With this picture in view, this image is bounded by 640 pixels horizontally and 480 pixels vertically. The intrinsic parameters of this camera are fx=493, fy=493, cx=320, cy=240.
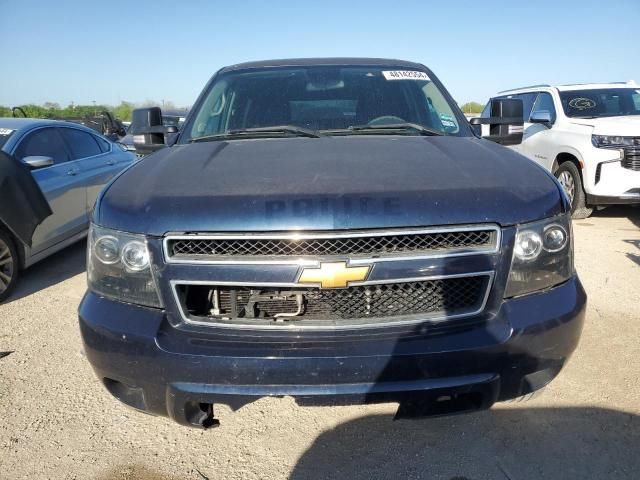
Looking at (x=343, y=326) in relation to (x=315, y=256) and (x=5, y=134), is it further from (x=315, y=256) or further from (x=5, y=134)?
(x=5, y=134)

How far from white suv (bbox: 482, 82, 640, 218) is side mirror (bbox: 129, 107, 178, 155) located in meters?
5.30

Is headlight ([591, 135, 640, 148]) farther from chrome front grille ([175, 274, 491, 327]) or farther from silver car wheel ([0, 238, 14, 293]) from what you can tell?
silver car wheel ([0, 238, 14, 293])

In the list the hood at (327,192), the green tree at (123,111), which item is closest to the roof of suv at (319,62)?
the hood at (327,192)

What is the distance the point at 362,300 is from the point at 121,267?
0.97 metres

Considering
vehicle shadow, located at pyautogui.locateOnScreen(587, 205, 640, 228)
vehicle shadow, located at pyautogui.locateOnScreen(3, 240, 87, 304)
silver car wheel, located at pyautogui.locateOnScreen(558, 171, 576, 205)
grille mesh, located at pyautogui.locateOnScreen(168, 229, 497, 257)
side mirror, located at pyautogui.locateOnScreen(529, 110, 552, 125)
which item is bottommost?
vehicle shadow, located at pyautogui.locateOnScreen(587, 205, 640, 228)

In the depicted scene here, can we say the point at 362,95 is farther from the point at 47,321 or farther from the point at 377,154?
the point at 47,321

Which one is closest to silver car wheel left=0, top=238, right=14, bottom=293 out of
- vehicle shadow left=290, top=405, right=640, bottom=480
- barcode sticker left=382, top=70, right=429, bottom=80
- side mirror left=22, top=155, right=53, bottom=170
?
side mirror left=22, top=155, right=53, bottom=170

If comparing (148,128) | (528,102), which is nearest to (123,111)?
(528,102)

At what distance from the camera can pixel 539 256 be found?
199 cm

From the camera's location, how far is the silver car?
4723 mm

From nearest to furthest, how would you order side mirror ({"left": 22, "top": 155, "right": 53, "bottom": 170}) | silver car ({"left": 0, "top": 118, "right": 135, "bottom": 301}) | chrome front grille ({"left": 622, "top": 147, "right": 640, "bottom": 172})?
silver car ({"left": 0, "top": 118, "right": 135, "bottom": 301}), side mirror ({"left": 22, "top": 155, "right": 53, "bottom": 170}), chrome front grille ({"left": 622, "top": 147, "right": 640, "bottom": 172})

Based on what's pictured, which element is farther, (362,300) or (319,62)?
(319,62)

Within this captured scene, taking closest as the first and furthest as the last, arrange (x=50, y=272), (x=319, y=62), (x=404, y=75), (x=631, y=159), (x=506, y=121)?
(x=506, y=121) → (x=404, y=75) → (x=319, y=62) → (x=50, y=272) → (x=631, y=159)

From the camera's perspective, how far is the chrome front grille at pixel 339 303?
1.95 metres
